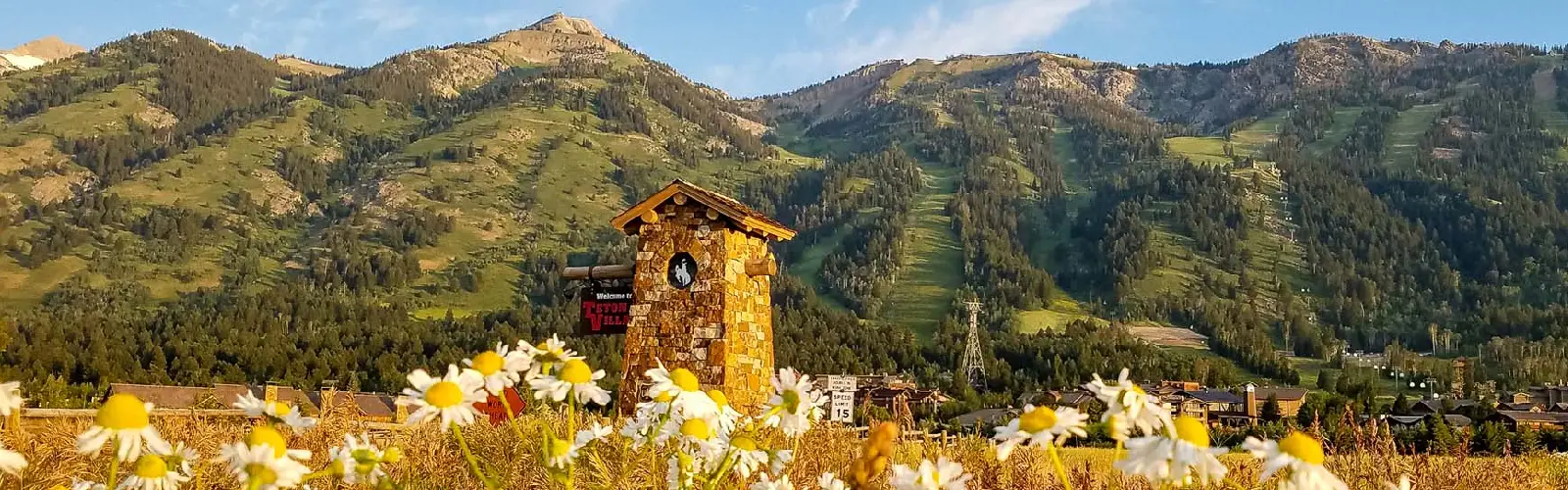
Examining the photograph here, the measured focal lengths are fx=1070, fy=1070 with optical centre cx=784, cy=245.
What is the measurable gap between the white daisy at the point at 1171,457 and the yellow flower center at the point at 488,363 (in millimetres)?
1180

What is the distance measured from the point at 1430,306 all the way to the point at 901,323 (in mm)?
69075

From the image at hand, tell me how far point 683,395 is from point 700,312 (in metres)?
10.9

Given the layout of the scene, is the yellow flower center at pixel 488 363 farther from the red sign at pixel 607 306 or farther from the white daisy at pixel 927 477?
the red sign at pixel 607 306

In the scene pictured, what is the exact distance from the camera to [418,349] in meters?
86.0

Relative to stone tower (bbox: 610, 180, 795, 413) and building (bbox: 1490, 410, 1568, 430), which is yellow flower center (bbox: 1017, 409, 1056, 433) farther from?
building (bbox: 1490, 410, 1568, 430)

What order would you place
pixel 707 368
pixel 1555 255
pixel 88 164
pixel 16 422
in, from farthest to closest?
pixel 88 164, pixel 1555 255, pixel 707 368, pixel 16 422

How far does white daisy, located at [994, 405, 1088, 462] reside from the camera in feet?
5.54

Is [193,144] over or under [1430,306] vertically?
over

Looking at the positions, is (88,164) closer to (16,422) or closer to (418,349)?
(418,349)

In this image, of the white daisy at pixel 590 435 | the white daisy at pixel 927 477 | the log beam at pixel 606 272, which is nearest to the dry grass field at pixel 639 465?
the white daisy at pixel 590 435

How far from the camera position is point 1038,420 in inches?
68.4

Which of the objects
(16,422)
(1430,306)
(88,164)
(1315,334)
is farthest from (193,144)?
(16,422)

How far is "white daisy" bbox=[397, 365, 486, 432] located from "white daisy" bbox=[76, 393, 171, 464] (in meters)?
0.42

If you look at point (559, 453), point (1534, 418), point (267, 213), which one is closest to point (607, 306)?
point (559, 453)
